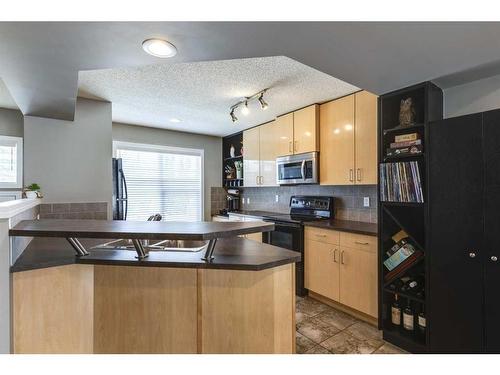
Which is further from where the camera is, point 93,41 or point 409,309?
point 409,309

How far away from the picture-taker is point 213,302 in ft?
4.81

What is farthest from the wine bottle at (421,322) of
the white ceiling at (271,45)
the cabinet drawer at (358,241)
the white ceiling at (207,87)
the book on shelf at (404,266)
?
the white ceiling at (207,87)

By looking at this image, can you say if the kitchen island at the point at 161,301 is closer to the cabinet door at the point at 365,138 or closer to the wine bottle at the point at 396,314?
the wine bottle at the point at 396,314

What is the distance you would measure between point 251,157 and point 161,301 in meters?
3.08

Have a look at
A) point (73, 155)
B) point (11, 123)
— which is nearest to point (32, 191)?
point (73, 155)

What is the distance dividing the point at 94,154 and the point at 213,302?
2.46m

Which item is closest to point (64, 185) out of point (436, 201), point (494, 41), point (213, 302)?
point (213, 302)

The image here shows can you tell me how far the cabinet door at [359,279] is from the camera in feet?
7.76

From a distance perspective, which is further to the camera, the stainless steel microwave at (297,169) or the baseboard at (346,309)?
the stainless steel microwave at (297,169)

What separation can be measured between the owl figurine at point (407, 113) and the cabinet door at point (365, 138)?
438 mm

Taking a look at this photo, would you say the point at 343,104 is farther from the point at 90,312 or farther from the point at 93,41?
the point at 90,312
